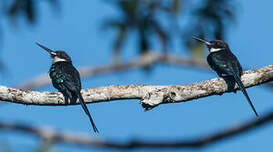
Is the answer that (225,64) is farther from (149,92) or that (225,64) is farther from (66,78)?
(66,78)

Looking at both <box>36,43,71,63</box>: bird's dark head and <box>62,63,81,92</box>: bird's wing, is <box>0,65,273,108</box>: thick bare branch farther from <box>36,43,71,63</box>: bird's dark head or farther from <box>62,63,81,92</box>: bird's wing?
<box>36,43,71,63</box>: bird's dark head

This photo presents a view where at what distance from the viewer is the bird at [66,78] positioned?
203 inches

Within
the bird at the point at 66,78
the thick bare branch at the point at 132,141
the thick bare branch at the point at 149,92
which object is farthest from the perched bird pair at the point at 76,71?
the thick bare branch at the point at 132,141

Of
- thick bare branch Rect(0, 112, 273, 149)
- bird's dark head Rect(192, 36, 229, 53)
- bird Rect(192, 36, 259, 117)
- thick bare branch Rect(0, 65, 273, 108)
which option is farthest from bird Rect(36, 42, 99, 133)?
thick bare branch Rect(0, 112, 273, 149)

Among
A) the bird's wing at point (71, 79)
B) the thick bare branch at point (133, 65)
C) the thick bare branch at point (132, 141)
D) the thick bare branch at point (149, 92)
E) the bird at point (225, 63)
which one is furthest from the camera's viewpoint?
the thick bare branch at point (133, 65)

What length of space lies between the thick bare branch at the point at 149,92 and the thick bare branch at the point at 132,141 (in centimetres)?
361

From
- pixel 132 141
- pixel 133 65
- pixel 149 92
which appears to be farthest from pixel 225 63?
pixel 133 65

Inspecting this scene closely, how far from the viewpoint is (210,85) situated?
199 inches

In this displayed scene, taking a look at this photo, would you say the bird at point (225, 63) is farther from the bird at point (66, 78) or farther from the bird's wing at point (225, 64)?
the bird at point (66, 78)

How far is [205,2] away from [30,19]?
15.7 feet

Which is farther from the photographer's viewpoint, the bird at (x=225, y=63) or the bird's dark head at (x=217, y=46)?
the bird's dark head at (x=217, y=46)

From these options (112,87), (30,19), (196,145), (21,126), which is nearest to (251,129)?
(196,145)

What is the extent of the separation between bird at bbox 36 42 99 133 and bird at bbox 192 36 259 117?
1.55 m

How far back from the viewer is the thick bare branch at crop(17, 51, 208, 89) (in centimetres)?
1468
